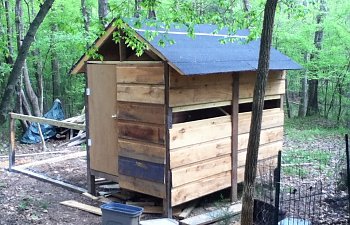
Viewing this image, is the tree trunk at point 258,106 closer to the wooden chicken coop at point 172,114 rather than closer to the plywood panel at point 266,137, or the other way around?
the wooden chicken coop at point 172,114

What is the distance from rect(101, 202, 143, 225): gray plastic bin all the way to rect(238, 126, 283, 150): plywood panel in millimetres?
2434

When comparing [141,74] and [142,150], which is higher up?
[141,74]

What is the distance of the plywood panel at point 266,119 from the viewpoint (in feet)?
22.2

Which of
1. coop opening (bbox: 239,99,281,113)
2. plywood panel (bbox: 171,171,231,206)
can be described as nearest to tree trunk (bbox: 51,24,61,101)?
coop opening (bbox: 239,99,281,113)

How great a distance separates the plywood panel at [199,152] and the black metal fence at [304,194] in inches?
27.5

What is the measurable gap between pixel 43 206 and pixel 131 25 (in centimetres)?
311

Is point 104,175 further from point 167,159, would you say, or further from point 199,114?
→ point 199,114

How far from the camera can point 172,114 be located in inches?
231

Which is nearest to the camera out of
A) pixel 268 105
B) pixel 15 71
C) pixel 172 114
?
pixel 15 71

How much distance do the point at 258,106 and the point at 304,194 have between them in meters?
3.12

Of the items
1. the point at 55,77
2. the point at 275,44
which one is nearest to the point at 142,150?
the point at 275,44

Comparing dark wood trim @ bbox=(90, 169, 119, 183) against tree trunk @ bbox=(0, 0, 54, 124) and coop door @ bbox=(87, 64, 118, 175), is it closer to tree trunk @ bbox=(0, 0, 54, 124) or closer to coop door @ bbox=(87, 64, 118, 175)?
coop door @ bbox=(87, 64, 118, 175)

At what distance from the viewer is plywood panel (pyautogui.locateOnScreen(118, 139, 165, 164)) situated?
5781 mm

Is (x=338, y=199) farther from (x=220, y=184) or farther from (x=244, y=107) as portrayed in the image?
(x=244, y=107)
